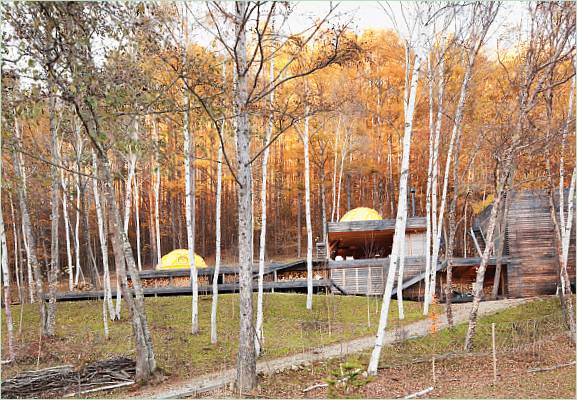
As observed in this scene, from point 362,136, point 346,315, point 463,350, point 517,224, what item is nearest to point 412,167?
point 362,136

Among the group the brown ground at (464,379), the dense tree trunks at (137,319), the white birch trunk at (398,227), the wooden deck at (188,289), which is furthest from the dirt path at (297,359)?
the wooden deck at (188,289)

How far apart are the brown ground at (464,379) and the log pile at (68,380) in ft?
6.61

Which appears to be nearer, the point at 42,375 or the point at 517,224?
the point at 42,375

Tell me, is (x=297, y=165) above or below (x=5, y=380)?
above

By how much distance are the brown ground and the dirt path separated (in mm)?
492

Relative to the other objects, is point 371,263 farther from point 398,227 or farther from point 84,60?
point 84,60

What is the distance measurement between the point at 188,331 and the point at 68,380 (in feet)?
13.9

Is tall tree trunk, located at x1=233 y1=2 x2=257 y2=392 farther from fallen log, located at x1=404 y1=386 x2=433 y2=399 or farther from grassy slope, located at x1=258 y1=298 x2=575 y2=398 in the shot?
fallen log, located at x1=404 y1=386 x2=433 y2=399

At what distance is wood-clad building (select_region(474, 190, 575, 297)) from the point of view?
55.0 ft

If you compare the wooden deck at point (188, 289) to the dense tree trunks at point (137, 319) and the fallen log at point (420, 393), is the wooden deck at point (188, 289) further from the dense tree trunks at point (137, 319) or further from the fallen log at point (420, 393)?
the fallen log at point (420, 393)

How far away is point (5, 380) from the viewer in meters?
8.61

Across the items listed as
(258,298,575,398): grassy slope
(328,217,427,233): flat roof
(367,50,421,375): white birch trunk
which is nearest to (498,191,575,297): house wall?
(328,217,427,233): flat roof

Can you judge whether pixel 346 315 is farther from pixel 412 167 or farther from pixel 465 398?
pixel 412 167

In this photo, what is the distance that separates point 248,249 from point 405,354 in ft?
14.8
